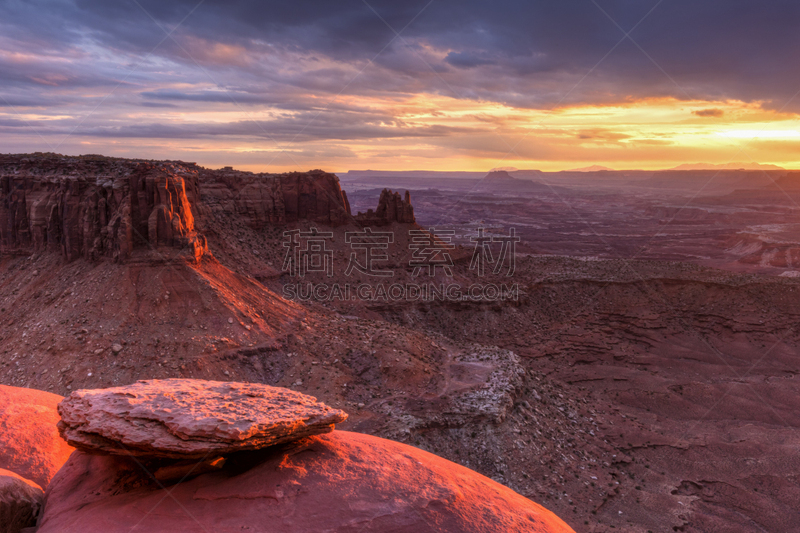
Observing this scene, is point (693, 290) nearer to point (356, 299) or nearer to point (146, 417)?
point (356, 299)

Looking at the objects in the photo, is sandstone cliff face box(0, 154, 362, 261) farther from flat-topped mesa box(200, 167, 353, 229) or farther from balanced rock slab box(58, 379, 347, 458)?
balanced rock slab box(58, 379, 347, 458)

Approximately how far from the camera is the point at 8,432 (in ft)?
38.9

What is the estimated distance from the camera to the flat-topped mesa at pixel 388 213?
195ft

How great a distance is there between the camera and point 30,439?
473 inches

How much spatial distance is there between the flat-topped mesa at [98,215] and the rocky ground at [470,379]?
0.85 meters

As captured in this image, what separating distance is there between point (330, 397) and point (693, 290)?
48.2m

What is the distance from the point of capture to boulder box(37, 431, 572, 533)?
26.8 feet

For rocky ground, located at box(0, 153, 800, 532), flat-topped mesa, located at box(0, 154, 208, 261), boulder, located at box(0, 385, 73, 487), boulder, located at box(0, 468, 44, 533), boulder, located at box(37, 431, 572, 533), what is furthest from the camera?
flat-topped mesa, located at box(0, 154, 208, 261)

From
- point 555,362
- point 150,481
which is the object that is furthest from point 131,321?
point 555,362

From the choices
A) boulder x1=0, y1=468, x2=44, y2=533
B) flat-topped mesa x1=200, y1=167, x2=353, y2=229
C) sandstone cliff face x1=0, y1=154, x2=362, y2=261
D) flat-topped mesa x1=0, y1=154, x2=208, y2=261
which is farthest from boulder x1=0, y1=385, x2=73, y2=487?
flat-topped mesa x1=200, y1=167, x2=353, y2=229

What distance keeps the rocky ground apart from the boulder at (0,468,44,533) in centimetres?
1277

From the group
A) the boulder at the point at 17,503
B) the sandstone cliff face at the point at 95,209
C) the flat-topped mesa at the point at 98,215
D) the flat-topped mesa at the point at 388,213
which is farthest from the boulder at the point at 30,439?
the flat-topped mesa at the point at 388,213

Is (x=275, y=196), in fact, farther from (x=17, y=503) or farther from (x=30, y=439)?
(x=17, y=503)

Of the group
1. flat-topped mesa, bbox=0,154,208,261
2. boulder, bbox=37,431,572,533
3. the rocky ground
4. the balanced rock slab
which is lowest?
the rocky ground
